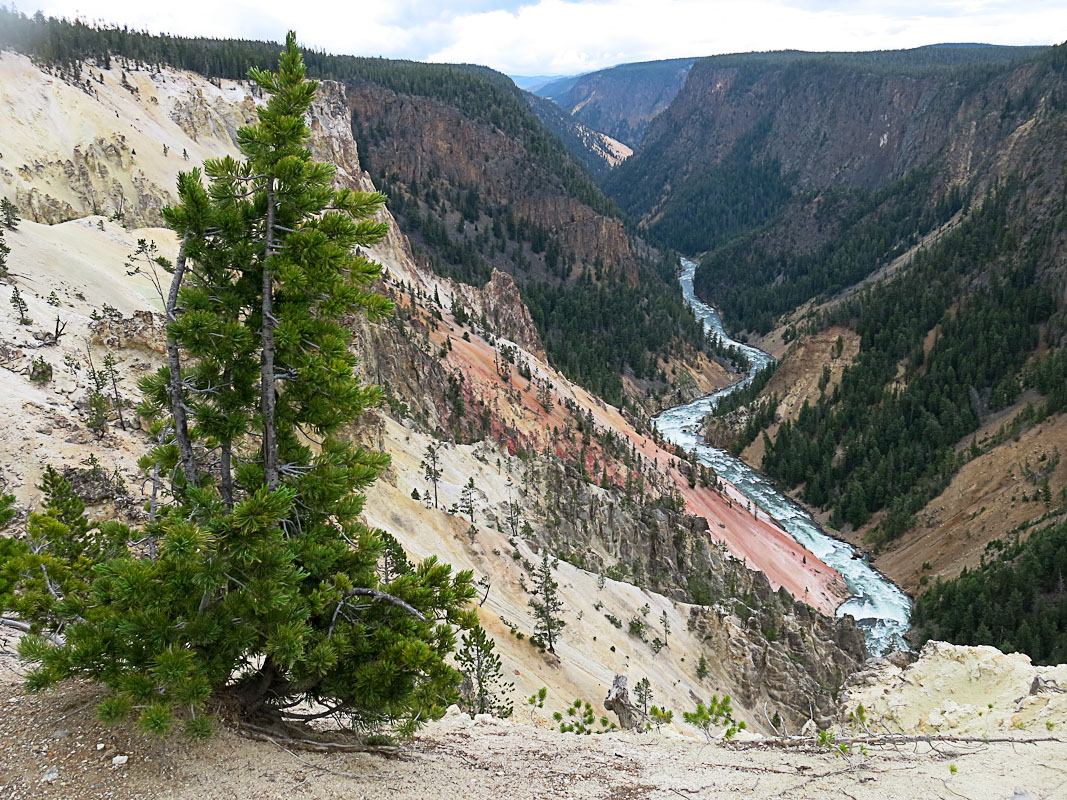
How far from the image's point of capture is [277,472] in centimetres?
840

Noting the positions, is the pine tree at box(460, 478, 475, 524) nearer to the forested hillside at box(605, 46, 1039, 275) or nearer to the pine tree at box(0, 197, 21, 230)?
the pine tree at box(0, 197, 21, 230)

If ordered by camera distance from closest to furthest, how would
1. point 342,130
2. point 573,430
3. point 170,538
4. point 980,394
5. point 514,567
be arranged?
point 170,538
point 514,567
point 573,430
point 980,394
point 342,130

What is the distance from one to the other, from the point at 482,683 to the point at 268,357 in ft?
35.3

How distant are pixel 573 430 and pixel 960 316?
54.5 metres

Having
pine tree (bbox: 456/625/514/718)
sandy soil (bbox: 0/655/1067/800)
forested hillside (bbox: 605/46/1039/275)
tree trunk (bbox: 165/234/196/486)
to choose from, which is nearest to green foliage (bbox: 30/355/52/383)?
sandy soil (bbox: 0/655/1067/800)

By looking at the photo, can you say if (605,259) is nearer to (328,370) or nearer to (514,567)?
(514,567)

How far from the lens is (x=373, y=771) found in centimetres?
782

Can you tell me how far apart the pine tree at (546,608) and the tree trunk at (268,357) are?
16067mm

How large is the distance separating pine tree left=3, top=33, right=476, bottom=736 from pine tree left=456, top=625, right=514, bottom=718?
661cm

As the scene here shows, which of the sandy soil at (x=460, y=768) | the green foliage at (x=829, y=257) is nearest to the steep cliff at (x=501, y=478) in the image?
the sandy soil at (x=460, y=768)

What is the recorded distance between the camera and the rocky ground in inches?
266

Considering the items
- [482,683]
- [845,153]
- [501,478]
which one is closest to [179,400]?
[482,683]

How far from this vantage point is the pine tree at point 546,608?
2286 cm

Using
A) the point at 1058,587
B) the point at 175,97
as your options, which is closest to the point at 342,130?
the point at 175,97
